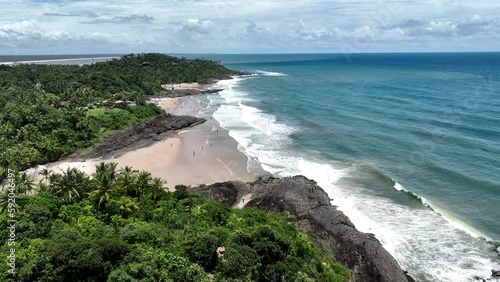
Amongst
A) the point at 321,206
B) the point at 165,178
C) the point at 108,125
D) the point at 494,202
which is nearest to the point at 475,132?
the point at 494,202

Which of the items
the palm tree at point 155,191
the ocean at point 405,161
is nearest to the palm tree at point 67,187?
the palm tree at point 155,191

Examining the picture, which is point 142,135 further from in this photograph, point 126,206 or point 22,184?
point 126,206

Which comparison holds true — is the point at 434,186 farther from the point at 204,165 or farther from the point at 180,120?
the point at 180,120

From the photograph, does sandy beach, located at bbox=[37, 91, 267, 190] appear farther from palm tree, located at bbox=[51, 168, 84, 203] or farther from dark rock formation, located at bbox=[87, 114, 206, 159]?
palm tree, located at bbox=[51, 168, 84, 203]

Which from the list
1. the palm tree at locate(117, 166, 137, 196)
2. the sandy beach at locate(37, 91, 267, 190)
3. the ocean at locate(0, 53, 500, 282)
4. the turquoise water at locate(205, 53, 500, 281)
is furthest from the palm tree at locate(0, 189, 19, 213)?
the turquoise water at locate(205, 53, 500, 281)

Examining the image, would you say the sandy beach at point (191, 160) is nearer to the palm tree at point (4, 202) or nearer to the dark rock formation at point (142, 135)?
the dark rock formation at point (142, 135)

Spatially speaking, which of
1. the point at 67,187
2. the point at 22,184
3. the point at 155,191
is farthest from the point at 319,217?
the point at 22,184

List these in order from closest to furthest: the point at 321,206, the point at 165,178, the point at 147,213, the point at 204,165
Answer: the point at 147,213
the point at 321,206
the point at 165,178
the point at 204,165
